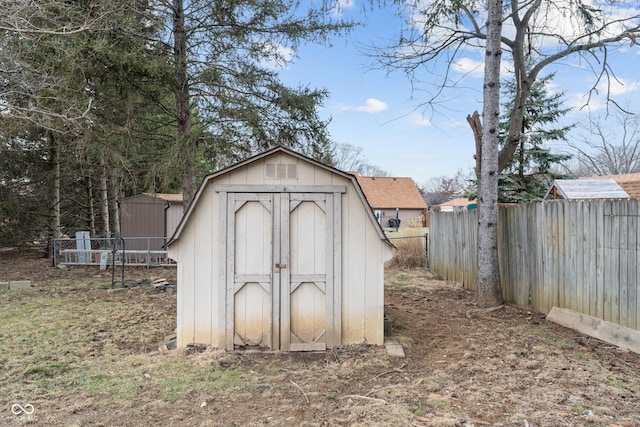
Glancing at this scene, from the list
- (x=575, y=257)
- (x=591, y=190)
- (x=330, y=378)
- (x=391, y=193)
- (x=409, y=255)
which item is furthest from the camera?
(x=391, y=193)

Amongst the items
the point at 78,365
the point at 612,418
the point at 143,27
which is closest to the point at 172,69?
the point at 143,27

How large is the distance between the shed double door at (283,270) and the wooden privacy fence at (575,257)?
336 centimetres

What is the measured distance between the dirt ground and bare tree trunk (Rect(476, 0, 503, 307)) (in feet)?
2.00

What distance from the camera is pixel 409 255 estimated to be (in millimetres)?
12336

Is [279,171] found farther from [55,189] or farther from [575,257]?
[55,189]

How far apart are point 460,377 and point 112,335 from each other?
455cm

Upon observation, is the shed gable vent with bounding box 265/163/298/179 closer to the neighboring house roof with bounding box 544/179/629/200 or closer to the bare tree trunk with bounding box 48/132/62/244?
the neighboring house roof with bounding box 544/179/629/200

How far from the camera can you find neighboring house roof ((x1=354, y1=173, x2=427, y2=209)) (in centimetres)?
3506

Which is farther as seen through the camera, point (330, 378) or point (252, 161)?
point (252, 161)

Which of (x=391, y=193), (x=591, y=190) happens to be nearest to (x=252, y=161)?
(x=591, y=190)

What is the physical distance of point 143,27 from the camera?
26.4 feet

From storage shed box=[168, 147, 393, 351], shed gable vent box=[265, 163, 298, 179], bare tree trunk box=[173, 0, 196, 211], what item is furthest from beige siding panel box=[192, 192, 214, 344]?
bare tree trunk box=[173, 0, 196, 211]

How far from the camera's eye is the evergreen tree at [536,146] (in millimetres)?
13641

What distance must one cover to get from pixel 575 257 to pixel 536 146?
32.8ft
